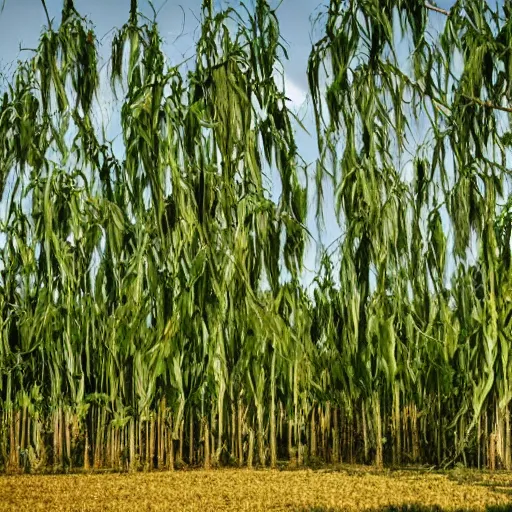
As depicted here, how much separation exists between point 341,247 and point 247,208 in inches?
18.3

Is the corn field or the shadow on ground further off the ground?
the corn field

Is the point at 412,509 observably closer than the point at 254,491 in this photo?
Yes

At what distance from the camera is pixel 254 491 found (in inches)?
112

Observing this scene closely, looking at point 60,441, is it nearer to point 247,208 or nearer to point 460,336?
point 247,208

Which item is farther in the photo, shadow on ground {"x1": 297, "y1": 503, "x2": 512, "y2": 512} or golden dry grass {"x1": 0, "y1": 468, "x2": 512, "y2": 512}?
golden dry grass {"x1": 0, "y1": 468, "x2": 512, "y2": 512}

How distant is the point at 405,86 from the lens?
3629 millimetres

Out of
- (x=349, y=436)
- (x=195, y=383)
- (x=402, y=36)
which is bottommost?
(x=349, y=436)

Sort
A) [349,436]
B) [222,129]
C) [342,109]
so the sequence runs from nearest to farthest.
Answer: [222,129] < [342,109] < [349,436]

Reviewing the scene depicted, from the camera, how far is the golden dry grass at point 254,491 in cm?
261

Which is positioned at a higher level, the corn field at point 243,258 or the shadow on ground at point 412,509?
the corn field at point 243,258

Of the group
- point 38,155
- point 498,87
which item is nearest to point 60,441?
point 38,155

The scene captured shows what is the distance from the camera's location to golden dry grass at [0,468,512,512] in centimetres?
261

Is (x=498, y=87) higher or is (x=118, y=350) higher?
(x=498, y=87)

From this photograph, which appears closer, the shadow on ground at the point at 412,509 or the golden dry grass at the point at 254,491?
the shadow on ground at the point at 412,509
